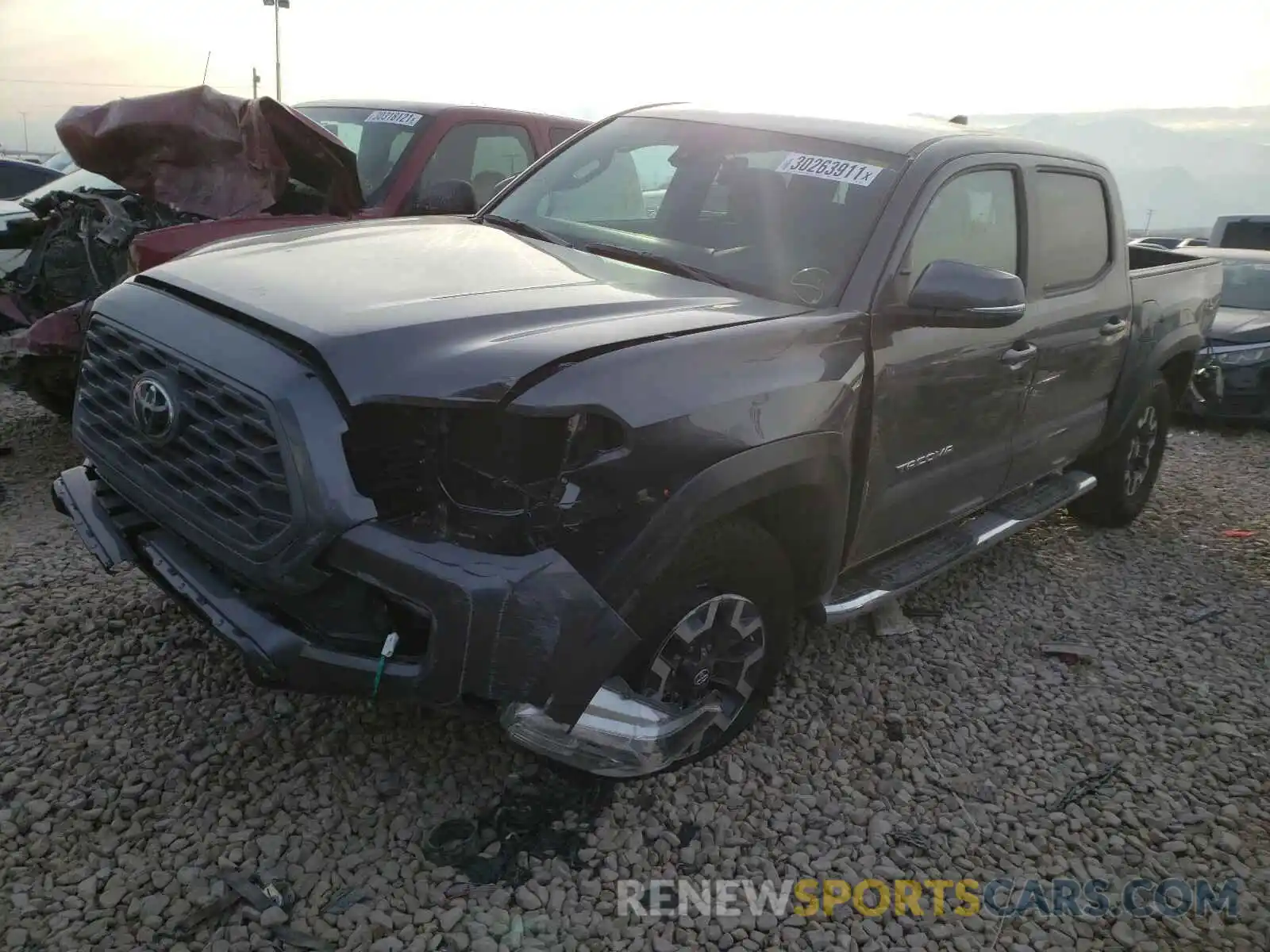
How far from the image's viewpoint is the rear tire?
514 centimetres

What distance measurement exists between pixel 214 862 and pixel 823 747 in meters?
1.82

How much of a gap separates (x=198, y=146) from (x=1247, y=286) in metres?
9.13

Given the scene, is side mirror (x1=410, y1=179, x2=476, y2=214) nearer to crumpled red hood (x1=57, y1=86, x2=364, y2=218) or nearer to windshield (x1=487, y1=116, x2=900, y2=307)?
windshield (x1=487, y1=116, x2=900, y2=307)

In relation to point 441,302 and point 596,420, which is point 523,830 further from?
point 441,302

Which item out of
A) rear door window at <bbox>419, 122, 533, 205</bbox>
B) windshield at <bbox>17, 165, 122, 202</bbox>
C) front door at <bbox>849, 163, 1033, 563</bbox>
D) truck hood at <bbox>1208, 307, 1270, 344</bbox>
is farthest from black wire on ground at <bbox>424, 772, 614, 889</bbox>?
truck hood at <bbox>1208, 307, 1270, 344</bbox>

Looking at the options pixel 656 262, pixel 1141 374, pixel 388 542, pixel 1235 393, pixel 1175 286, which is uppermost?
pixel 656 262

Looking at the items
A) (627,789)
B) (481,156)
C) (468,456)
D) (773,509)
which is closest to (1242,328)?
(481,156)

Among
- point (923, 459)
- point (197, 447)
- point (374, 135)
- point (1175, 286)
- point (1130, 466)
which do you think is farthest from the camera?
point (374, 135)

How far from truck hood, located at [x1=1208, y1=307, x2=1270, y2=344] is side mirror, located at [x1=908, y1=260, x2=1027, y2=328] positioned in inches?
256

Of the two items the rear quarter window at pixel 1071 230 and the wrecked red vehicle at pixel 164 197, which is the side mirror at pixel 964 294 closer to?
the rear quarter window at pixel 1071 230

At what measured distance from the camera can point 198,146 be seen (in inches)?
202

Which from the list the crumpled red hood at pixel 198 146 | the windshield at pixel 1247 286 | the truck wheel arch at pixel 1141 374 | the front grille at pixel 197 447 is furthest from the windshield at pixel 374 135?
the windshield at pixel 1247 286

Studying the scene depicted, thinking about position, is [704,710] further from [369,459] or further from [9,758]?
[9,758]

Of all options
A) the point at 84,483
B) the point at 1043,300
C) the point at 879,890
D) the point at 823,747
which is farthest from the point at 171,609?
the point at 1043,300
